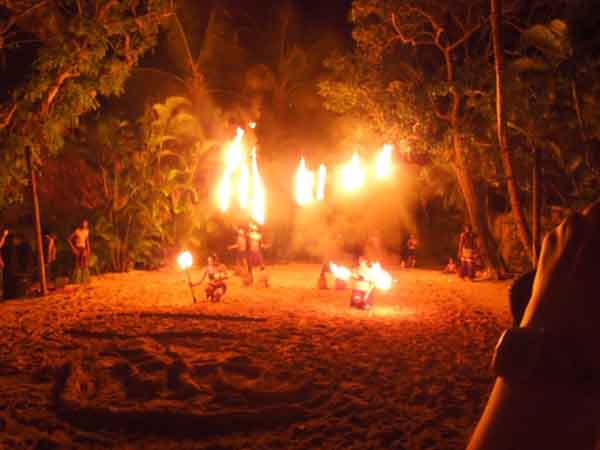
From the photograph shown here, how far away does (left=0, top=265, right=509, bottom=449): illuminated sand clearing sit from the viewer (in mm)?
5152

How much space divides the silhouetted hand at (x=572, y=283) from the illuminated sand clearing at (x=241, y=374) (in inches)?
157

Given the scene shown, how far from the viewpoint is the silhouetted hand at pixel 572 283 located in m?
1.17

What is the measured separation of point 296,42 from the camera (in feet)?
69.7

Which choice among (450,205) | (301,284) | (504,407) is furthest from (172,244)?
(504,407)

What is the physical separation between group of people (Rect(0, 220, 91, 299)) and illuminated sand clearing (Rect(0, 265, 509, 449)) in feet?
3.78

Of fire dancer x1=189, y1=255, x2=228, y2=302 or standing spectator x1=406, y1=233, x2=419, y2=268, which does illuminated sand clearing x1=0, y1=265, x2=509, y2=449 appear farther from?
standing spectator x1=406, y1=233, x2=419, y2=268

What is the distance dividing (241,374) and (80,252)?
30.6ft

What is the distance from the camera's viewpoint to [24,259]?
43.2ft

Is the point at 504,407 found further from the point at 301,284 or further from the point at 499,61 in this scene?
the point at 301,284

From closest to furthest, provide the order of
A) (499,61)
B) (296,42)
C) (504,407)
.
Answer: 1. (504,407)
2. (499,61)
3. (296,42)

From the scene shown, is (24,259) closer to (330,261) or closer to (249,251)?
(249,251)

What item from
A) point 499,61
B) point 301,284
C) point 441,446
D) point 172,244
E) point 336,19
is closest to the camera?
point 441,446

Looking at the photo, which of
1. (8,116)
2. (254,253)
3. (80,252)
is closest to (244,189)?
(254,253)

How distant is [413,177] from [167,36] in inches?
409
